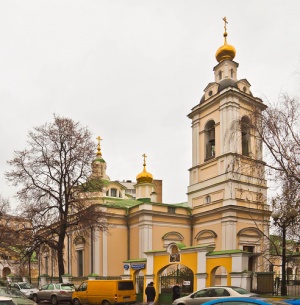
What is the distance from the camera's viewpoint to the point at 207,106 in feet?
112

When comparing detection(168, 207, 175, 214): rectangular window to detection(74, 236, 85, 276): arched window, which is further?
detection(74, 236, 85, 276): arched window

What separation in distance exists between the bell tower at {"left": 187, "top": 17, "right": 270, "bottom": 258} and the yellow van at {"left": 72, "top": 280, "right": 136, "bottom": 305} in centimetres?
1207

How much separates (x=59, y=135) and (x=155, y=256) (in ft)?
35.3

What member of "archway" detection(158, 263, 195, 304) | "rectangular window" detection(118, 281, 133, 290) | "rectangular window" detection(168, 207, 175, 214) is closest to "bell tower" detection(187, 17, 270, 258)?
"rectangular window" detection(168, 207, 175, 214)

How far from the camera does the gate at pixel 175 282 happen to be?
1977cm

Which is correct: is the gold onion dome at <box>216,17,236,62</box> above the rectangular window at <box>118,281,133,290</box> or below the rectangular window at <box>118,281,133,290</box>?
above

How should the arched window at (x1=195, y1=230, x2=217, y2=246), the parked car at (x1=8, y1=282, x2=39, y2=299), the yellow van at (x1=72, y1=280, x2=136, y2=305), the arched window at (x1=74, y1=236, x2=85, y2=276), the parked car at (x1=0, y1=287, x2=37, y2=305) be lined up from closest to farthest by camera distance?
the parked car at (x1=0, y1=287, x2=37, y2=305)
the yellow van at (x1=72, y1=280, x2=136, y2=305)
the parked car at (x1=8, y1=282, x2=39, y2=299)
the arched window at (x1=195, y1=230, x2=217, y2=246)
the arched window at (x1=74, y1=236, x2=85, y2=276)

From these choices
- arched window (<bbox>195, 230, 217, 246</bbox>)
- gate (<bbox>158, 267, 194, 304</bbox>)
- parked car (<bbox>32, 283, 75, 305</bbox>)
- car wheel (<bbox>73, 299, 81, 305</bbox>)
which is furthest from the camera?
arched window (<bbox>195, 230, 217, 246</bbox>)

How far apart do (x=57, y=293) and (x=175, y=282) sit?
7.37m

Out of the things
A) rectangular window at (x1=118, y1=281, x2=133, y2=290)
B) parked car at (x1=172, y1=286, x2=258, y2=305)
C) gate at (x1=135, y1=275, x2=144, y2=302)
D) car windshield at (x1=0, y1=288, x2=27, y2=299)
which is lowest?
gate at (x1=135, y1=275, x2=144, y2=302)

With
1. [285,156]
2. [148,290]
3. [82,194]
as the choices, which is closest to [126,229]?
[82,194]

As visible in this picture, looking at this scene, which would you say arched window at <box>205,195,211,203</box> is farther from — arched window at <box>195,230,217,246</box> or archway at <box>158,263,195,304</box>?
archway at <box>158,263,195,304</box>

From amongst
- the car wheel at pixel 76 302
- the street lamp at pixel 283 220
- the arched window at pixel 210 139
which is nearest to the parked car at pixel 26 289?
the car wheel at pixel 76 302

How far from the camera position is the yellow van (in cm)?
1962
